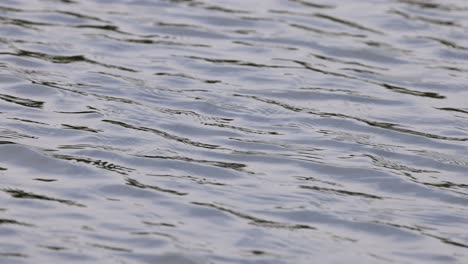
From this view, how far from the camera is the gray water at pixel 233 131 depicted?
199 inches

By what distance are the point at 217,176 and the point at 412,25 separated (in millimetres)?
3556

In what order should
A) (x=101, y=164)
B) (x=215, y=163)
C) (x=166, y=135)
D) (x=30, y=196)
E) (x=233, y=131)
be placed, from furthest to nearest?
(x=233, y=131) → (x=166, y=135) → (x=215, y=163) → (x=101, y=164) → (x=30, y=196)

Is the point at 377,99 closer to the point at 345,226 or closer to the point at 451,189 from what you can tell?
the point at 451,189

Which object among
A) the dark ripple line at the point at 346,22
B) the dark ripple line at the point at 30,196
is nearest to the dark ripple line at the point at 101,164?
the dark ripple line at the point at 30,196

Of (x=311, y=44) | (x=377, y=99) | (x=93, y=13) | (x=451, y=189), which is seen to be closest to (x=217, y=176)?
(x=451, y=189)

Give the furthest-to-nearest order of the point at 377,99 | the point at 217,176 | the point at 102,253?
the point at 377,99
the point at 217,176
the point at 102,253

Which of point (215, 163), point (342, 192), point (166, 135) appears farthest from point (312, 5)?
point (342, 192)

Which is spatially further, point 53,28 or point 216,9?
point 216,9

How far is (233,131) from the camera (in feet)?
21.3

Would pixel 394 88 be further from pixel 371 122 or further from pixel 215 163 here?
pixel 215 163

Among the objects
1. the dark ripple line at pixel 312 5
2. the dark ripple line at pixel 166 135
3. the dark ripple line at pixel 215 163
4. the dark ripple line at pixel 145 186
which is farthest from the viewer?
the dark ripple line at pixel 312 5

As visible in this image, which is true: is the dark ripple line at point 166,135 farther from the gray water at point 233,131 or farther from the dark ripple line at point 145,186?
the dark ripple line at point 145,186

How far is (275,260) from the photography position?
15.8 ft

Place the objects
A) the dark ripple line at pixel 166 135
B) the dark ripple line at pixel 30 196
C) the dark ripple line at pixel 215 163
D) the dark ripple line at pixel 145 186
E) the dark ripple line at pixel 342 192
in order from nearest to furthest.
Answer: the dark ripple line at pixel 30 196 → the dark ripple line at pixel 145 186 → the dark ripple line at pixel 342 192 → the dark ripple line at pixel 215 163 → the dark ripple line at pixel 166 135
